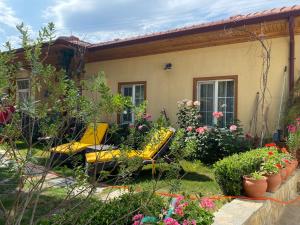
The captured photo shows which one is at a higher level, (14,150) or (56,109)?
(56,109)

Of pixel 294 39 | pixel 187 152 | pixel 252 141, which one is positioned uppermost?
pixel 294 39

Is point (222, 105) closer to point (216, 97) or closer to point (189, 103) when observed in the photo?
point (216, 97)

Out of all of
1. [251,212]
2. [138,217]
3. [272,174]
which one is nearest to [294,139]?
[272,174]

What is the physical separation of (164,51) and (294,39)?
402cm

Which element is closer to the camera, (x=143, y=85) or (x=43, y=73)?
(x=43, y=73)

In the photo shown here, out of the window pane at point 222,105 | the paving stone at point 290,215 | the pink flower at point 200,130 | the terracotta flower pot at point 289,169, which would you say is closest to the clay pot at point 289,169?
the terracotta flower pot at point 289,169

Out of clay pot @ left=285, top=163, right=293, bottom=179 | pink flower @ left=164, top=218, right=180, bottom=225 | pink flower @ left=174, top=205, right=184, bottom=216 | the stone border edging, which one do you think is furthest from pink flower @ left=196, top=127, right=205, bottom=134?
pink flower @ left=164, top=218, right=180, bottom=225

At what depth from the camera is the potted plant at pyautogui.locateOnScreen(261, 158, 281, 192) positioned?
5.33 m

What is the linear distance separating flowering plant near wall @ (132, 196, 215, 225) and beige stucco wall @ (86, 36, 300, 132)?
614 centimetres

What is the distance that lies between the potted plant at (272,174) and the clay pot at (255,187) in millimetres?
370

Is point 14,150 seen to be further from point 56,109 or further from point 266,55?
point 266,55

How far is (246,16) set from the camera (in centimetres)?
874

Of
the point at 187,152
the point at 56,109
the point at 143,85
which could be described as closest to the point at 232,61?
the point at 143,85

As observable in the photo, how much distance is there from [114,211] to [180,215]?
59cm
